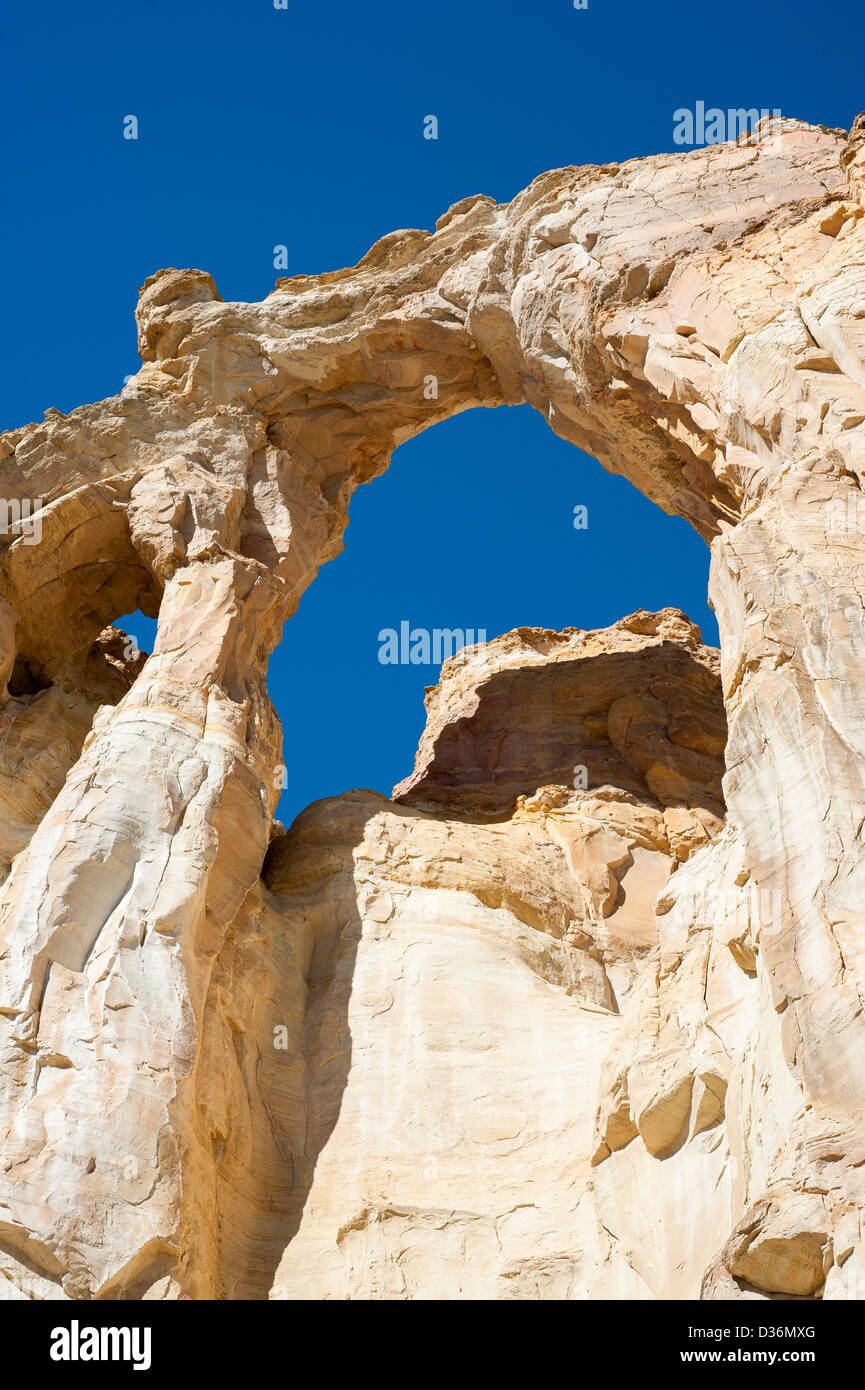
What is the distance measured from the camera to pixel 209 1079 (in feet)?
43.1

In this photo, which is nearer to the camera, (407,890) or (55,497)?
(407,890)

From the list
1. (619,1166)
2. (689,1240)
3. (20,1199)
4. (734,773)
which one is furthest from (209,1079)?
(734,773)

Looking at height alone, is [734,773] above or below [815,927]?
above

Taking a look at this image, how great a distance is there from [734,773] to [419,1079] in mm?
4595

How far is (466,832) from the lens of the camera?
17.7m

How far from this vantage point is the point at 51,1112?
452 inches

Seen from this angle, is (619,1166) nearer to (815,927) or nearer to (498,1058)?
(498,1058)

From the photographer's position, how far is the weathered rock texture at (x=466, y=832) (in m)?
10.9

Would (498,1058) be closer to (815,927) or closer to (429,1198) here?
(429,1198)

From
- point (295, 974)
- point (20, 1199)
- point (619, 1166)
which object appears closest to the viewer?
point (20, 1199)

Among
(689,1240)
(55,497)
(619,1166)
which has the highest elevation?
(55,497)

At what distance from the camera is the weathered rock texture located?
1088 centimetres

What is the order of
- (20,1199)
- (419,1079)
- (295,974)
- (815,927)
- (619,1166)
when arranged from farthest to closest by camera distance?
(295,974), (419,1079), (619,1166), (20,1199), (815,927)

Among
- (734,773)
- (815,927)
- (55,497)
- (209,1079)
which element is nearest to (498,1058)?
(209,1079)
